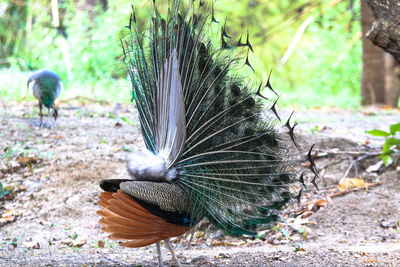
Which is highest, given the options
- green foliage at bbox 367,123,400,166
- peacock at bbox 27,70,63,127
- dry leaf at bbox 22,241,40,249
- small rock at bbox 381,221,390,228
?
peacock at bbox 27,70,63,127

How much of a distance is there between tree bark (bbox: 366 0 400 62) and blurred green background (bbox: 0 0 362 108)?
25.8 feet

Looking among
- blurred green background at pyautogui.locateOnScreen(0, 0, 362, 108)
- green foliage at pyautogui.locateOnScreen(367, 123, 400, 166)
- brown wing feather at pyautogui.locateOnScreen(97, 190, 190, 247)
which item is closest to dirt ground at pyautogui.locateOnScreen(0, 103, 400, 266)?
green foliage at pyautogui.locateOnScreen(367, 123, 400, 166)

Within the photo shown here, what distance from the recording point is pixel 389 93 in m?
11.4

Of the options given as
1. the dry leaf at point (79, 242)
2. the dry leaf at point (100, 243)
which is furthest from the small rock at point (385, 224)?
the dry leaf at point (79, 242)

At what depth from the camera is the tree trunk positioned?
10.6 m

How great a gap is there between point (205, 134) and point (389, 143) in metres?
2.27

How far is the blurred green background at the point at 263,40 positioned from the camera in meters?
12.4

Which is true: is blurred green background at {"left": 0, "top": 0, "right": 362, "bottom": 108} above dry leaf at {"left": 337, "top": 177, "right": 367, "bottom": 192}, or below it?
above

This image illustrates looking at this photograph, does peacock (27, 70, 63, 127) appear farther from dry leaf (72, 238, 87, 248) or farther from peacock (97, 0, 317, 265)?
peacock (97, 0, 317, 265)

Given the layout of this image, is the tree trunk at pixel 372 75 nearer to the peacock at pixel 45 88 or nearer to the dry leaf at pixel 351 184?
the dry leaf at pixel 351 184

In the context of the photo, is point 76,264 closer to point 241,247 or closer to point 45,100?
point 241,247

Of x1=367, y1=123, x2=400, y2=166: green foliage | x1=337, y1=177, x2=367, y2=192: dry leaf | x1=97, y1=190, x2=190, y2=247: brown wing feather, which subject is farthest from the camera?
x1=337, y1=177, x2=367, y2=192: dry leaf

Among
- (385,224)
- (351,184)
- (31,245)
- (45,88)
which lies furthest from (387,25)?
(45,88)

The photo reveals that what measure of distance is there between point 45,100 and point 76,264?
4371mm
